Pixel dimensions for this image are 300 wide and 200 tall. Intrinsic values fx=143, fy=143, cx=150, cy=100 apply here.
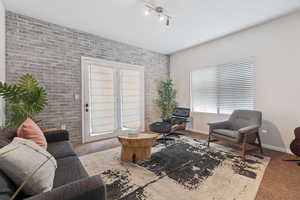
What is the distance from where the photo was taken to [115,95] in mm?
4012

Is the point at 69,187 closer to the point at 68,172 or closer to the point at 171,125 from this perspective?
the point at 68,172

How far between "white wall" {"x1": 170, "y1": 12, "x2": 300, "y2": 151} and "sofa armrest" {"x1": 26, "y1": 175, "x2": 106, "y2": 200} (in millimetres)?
3591

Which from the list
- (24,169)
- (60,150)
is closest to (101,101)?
(60,150)

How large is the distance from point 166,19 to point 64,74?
253cm

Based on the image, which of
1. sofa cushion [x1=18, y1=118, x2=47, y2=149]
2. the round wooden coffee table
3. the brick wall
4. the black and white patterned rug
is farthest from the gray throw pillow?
the brick wall

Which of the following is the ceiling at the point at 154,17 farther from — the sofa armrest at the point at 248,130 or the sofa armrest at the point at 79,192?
the sofa armrest at the point at 79,192

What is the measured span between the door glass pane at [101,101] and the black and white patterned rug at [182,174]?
40.2 inches

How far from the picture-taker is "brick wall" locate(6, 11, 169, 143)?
2729 millimetres

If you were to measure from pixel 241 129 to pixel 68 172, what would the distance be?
2758 millimetres

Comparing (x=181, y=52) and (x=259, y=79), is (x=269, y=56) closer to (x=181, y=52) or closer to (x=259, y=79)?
(x=259, y=79)

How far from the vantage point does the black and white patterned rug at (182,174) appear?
167cm

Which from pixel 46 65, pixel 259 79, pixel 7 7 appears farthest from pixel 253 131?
pixel 7 7

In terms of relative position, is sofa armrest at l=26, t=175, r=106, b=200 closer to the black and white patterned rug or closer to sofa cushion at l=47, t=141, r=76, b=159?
the black and white patterned rug

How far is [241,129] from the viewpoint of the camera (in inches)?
103
